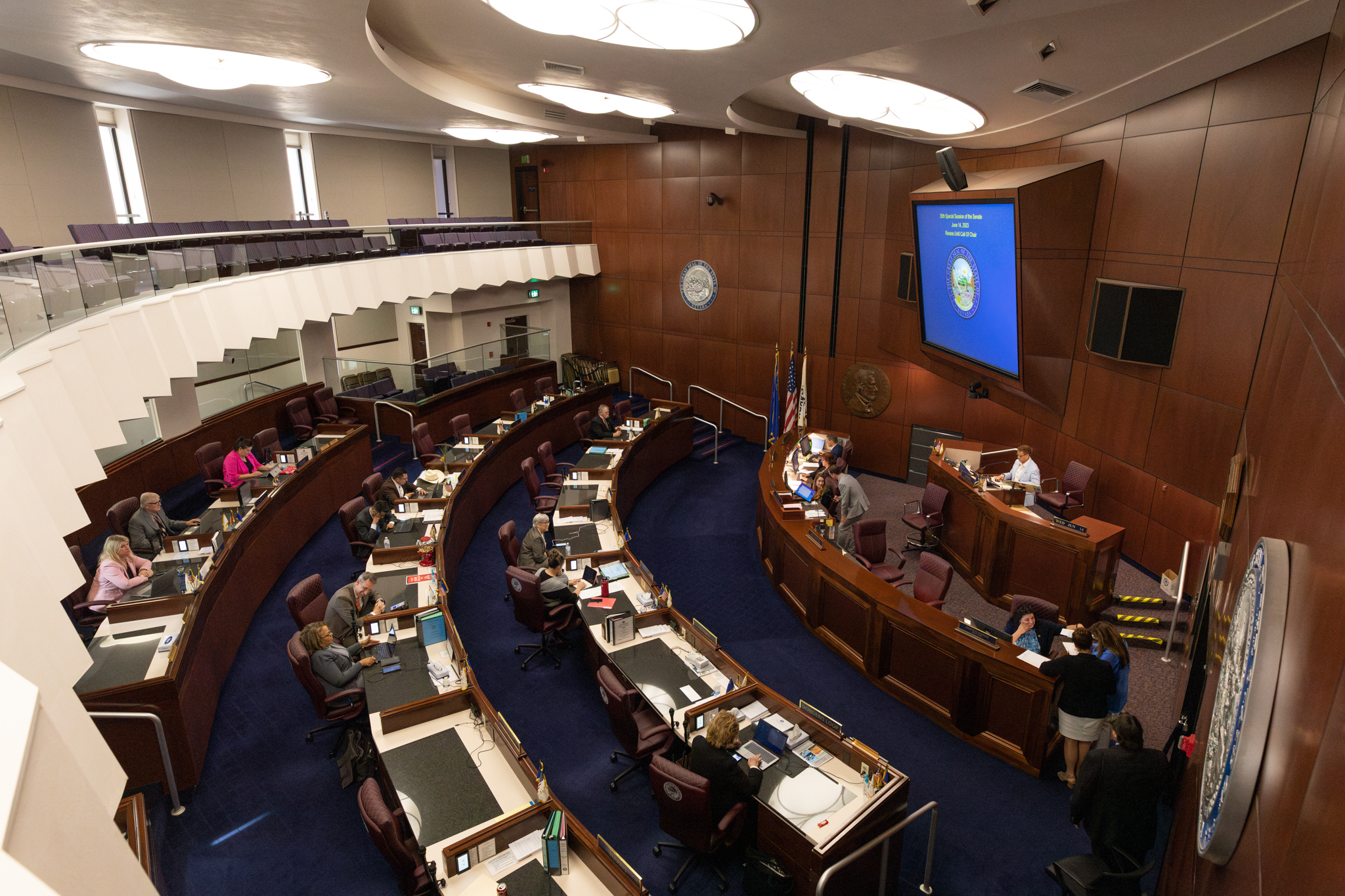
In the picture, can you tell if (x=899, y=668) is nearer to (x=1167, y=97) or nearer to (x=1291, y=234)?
(x=1291, y=234)

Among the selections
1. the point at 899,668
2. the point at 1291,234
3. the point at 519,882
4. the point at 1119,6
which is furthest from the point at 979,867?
the point at 1119,6

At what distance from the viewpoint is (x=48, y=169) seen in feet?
34.9

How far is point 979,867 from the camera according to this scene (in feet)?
15.0

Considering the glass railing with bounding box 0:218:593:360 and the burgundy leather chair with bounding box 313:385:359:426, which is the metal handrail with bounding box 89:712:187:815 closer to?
the glass railing with bounding box 0:218:593:360

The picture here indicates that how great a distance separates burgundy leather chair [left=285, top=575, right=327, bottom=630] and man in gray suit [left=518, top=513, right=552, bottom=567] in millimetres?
1776

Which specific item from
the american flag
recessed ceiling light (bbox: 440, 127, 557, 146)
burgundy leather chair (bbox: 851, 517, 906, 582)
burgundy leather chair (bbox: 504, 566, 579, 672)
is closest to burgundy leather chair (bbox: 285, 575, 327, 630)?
burgundy leather chair (bbox: 504, 566, 579, 672)

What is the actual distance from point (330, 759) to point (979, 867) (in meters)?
4.58

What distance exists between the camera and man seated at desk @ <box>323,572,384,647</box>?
230 inches

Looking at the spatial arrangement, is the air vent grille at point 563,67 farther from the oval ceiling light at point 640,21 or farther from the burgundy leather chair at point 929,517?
the burgundy leather chair at point 929,517

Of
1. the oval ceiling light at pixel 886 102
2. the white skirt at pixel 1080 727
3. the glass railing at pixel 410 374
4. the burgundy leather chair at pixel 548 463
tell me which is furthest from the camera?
the glass railing at pixel 410 374

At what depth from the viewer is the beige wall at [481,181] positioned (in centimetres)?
1734

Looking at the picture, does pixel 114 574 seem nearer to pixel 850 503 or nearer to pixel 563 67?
pixel 563 67

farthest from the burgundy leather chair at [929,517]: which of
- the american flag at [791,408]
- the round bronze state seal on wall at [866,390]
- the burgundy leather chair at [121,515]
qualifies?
the burgundy leather chair at [121,515]

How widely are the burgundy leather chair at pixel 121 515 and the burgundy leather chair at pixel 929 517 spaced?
336 inches
